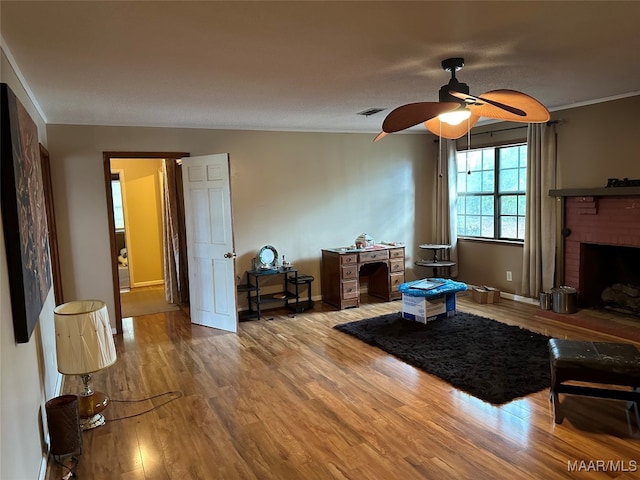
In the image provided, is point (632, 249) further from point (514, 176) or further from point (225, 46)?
point (225, 46)

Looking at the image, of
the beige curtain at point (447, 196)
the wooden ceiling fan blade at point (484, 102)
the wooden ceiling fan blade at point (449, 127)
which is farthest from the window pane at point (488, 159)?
the wooden ceiling fan blade at point (484, 102)

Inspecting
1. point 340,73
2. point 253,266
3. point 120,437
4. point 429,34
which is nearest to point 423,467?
point 120,437

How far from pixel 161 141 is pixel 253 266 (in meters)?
1.84

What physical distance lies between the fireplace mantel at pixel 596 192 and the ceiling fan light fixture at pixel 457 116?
7.74ft

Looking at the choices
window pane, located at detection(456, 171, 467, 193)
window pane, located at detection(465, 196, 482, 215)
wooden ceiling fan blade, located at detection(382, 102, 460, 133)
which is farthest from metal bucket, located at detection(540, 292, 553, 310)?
wooden ceiling fan blade, located at detection(382, 102, 460, 133)

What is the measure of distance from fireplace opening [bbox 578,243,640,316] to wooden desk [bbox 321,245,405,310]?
7.05 feet

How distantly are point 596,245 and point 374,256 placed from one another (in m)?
2.54

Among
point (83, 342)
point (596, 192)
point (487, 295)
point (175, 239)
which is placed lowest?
point (487, 295)

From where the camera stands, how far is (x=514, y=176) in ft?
18.9

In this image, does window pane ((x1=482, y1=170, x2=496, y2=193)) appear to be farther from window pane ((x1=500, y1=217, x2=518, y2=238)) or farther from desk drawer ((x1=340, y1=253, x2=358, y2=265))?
desk drawer ((x1=340, y1=253, x2=358, y2=265))

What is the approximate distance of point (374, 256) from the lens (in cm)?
585

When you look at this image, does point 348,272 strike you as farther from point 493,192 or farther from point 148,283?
point 148,283

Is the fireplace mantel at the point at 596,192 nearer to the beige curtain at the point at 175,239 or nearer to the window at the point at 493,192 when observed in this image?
the window at the point at 493,192

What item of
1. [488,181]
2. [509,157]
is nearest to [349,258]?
[488,181]
